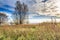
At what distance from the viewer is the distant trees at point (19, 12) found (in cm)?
443

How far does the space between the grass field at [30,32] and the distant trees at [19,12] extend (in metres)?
0.17

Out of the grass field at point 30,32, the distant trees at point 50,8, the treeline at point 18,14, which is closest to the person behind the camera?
the grass field at point 30,32

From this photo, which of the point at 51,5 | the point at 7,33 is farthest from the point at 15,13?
the point at 51,5

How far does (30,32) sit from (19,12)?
0.54 metres

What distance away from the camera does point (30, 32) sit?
4.27 meters

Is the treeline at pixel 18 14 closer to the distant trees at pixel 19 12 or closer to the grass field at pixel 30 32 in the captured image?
the distant trees at pixel 19 12

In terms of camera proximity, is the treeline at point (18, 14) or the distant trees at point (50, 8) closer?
the treeline at point (18, 14)

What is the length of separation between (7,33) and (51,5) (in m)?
1.24

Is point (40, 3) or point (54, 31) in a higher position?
point (40, 3)

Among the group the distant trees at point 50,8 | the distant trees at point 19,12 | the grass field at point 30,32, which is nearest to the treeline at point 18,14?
the distant trees at point 19,12

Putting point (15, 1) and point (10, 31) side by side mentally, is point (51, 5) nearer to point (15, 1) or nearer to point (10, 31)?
point (15, 1)

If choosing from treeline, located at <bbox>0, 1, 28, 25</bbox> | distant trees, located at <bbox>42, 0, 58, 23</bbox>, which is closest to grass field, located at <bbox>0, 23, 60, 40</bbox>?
treeline, located at <bbox>0, 1, 28, 25</bbox>

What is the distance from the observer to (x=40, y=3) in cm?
457

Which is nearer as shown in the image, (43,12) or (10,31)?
(10,31)
